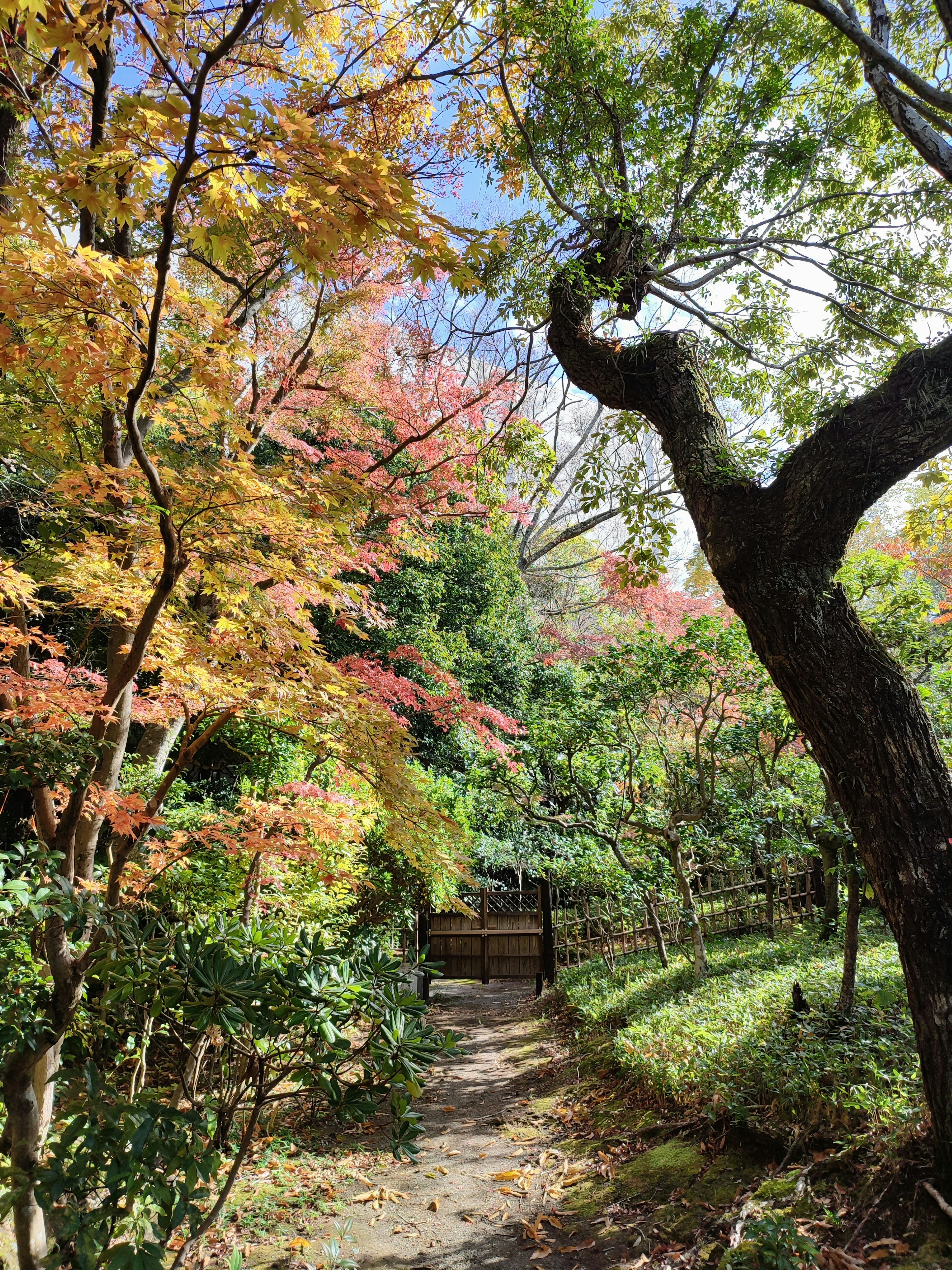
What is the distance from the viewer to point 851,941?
3689mm

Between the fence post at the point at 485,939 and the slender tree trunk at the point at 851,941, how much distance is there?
5.47 meters

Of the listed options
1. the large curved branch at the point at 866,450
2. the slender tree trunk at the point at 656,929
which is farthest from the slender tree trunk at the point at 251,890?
the slender tree trunk at the point at 656,929

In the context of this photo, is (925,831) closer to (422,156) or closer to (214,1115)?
(214,1115)

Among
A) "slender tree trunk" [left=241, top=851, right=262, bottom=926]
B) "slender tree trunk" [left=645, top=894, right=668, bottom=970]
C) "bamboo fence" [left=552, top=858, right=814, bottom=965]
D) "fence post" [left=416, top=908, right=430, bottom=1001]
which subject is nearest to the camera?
"slender tree trunk" [left=241, top=851, right=262, bottom=926]

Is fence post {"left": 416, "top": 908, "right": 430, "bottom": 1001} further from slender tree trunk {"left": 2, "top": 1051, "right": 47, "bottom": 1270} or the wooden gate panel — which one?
slender tree trunk {"left": 2, "top": 1051, "right": 47, "bottom": 1270}

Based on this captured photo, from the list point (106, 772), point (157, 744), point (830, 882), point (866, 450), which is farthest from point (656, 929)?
point (106, 772)

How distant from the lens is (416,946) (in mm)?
8359

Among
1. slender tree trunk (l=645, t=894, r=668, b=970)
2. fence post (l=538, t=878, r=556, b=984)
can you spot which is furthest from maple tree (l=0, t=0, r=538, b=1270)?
fence post (l=538, t=878, r=556, b=984)

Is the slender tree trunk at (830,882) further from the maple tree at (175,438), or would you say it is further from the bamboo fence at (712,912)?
the maple tree at (175,438)

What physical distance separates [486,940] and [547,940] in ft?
2.72

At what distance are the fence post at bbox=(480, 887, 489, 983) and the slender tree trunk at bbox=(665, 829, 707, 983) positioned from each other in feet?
10.6

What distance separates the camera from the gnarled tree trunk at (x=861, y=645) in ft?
7.93

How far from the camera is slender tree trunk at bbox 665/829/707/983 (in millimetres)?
5602

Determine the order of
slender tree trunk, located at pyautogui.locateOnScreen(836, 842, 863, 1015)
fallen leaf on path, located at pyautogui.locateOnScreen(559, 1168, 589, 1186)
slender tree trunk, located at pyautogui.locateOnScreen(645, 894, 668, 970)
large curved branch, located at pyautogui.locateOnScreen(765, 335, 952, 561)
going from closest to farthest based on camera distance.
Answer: large curved branch, located at pyautogui.locateOnScreen(765, 335, 952, 561) < fallen leaf on path, located at pyautogui.locateOnScreen(559, 1168, 589, 1186) < slender tree trunk, located at pyautogui.locateOnScreen(836, 842, 863, 1015) < slender tree trunk, located at pyautogui.locateOnScreen(645, 894, 668, 970)
